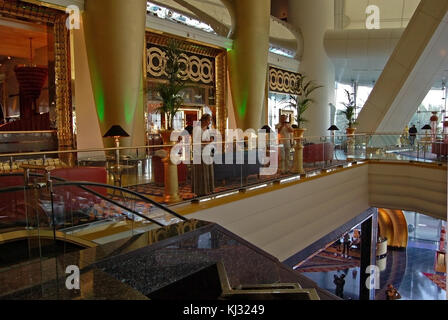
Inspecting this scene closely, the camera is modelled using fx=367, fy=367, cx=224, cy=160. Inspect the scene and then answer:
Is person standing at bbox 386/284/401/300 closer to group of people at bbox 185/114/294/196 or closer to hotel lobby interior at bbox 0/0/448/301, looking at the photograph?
hotel lobby interior at bbox 0/0/448/301

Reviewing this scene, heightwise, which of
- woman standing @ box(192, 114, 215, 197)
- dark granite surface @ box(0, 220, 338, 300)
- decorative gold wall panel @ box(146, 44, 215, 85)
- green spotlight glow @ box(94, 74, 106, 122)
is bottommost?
dark granite surface @ box(0, 220, 338, 300)

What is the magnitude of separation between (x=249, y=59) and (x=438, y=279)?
42.2ft

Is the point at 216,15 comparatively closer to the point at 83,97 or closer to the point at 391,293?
the point at 83,97

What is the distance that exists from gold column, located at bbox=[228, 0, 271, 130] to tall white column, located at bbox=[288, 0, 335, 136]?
20.9 ft

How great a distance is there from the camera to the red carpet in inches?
627

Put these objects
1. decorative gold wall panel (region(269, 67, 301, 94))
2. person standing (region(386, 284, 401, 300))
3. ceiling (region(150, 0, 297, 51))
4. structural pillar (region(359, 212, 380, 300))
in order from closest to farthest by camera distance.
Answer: structural pillar (region(359, 212, 380, 300))
ceiling (region(150, 0, 297, 51))
person standing (region(386, 284, 401, 300))
decorative gold wall panel (region(269, 67, 301, 94))

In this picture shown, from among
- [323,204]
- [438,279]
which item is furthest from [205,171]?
[438,279]

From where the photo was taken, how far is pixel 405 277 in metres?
16.7

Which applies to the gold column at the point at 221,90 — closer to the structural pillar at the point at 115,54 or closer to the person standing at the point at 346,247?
the structural pillar at the point at 115,54

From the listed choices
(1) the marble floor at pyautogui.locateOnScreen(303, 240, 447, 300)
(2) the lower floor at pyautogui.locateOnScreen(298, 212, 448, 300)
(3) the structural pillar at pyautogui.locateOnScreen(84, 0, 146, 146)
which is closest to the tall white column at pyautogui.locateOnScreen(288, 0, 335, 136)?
(2) the lower floor at pyautogui.locateOnScreen(298, 212, 448, 300)
